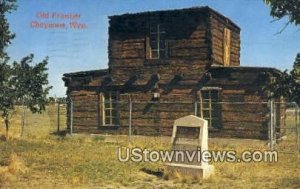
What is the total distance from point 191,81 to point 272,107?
18.7 ft

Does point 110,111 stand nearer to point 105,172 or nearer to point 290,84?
point 105,172

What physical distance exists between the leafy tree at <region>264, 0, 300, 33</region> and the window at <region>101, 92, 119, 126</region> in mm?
18296

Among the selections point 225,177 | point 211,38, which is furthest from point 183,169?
point 211,38

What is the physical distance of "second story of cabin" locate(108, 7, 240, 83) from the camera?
23344 mm

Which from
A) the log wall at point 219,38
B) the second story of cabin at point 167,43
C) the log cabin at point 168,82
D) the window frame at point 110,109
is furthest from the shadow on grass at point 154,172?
the window frame at point 110,109

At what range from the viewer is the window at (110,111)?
83.6 ft

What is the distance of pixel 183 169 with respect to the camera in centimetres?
1308

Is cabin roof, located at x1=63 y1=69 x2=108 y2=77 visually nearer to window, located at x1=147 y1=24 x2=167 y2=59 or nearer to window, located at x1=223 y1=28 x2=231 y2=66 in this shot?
window, located at x1=147 y1=24 x2=167 y2=59

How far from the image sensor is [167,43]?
955 inches

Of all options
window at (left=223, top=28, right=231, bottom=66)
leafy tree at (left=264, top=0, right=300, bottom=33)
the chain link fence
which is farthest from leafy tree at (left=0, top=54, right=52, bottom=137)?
window at (left=223, top=28, right=231, bottom=66)

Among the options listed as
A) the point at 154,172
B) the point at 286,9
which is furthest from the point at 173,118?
the point at 286,9

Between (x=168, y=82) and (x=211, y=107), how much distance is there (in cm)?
266

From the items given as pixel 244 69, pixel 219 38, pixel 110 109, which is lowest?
pixel 110 109

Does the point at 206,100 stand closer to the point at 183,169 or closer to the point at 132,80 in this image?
the point at 132,80
